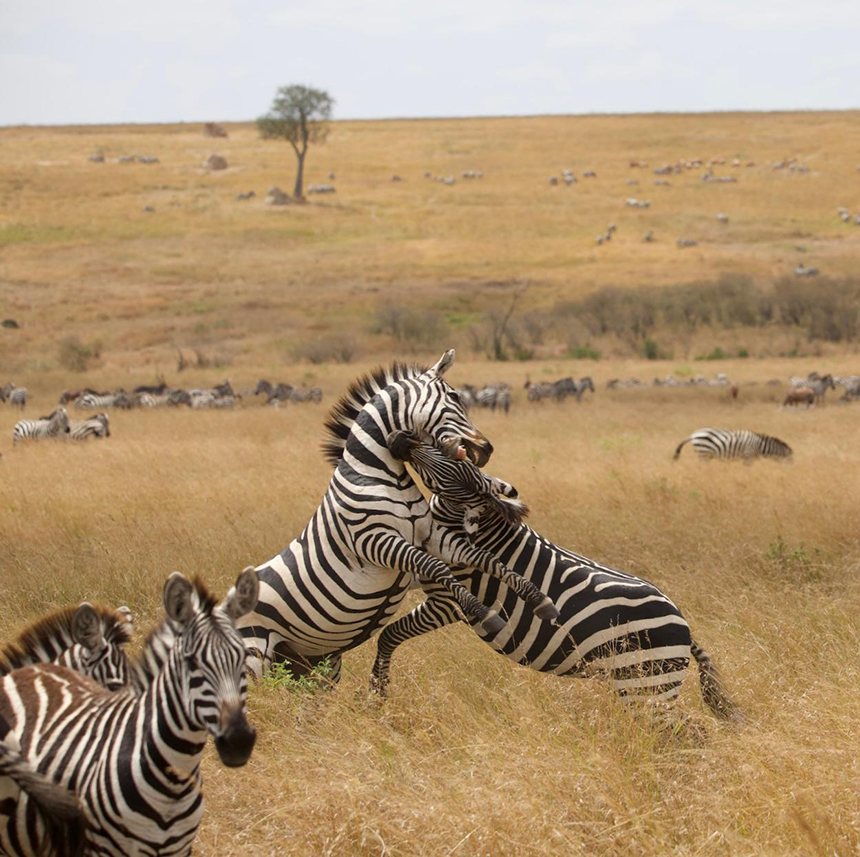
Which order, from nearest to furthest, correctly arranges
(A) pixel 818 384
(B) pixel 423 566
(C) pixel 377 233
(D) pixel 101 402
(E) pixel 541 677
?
(B) pixel 423 566
(E) pixel 541 677
(D) pixel 101 402
(A) pixel 818 384
(C) pixel 377 233

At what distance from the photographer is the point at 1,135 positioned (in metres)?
123

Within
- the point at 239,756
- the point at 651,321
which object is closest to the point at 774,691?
the point at 239,756

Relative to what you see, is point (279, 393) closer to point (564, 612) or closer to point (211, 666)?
point (564, 612)

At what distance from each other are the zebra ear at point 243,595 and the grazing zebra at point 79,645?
3.89 feet

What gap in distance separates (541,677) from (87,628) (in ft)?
8.70

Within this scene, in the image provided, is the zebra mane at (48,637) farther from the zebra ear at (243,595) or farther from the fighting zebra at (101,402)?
the fighting zebra at (101,402)

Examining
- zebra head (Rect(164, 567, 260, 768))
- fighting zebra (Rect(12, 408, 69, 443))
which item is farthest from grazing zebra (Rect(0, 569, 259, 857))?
fighting zebra (Rect(12, 408, 69, 443))

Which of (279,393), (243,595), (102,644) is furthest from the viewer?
(279,393)

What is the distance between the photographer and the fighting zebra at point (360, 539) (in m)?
5.39

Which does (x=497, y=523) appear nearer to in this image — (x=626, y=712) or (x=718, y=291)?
(x=626, y=712)

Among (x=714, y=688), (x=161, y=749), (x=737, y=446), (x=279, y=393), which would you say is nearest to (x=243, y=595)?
(x=161, y=749)

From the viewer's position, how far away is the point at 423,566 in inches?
201

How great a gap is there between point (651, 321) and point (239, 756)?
44.1 metres

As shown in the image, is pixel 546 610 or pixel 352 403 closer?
pixel 546 610
